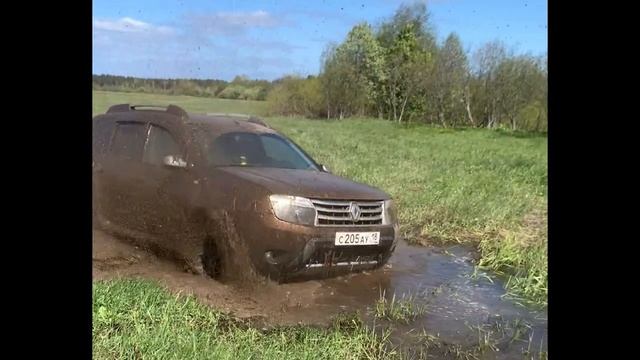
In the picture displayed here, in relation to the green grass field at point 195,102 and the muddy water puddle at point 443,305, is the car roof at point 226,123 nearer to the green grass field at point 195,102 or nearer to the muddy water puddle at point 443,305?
the green grass field at point 195,102

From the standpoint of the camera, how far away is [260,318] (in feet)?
6.62

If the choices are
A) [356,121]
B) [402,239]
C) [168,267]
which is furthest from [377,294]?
[168,267]

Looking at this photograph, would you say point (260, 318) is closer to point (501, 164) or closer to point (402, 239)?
point (402, 239)

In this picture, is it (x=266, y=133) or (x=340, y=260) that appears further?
(x=266, y=133)

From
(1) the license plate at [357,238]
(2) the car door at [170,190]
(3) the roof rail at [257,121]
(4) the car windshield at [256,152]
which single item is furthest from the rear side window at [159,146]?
(1) the license plate at [357,238]

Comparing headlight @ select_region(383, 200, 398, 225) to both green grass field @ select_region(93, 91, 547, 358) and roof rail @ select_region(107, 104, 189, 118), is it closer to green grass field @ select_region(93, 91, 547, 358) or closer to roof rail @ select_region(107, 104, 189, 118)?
green grass field @ select_region(93, 91, 547, 358)

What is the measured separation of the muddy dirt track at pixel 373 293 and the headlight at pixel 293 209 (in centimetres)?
21

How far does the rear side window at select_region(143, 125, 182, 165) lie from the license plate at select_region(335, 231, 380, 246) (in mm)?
610

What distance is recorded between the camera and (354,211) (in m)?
1.96

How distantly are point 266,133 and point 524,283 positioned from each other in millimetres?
1000

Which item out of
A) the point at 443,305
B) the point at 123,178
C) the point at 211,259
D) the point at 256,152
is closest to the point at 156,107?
the point at 123,178

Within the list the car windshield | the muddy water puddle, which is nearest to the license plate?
the muddy water puddle

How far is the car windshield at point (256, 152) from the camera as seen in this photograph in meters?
2.05

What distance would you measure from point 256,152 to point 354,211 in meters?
0.40
